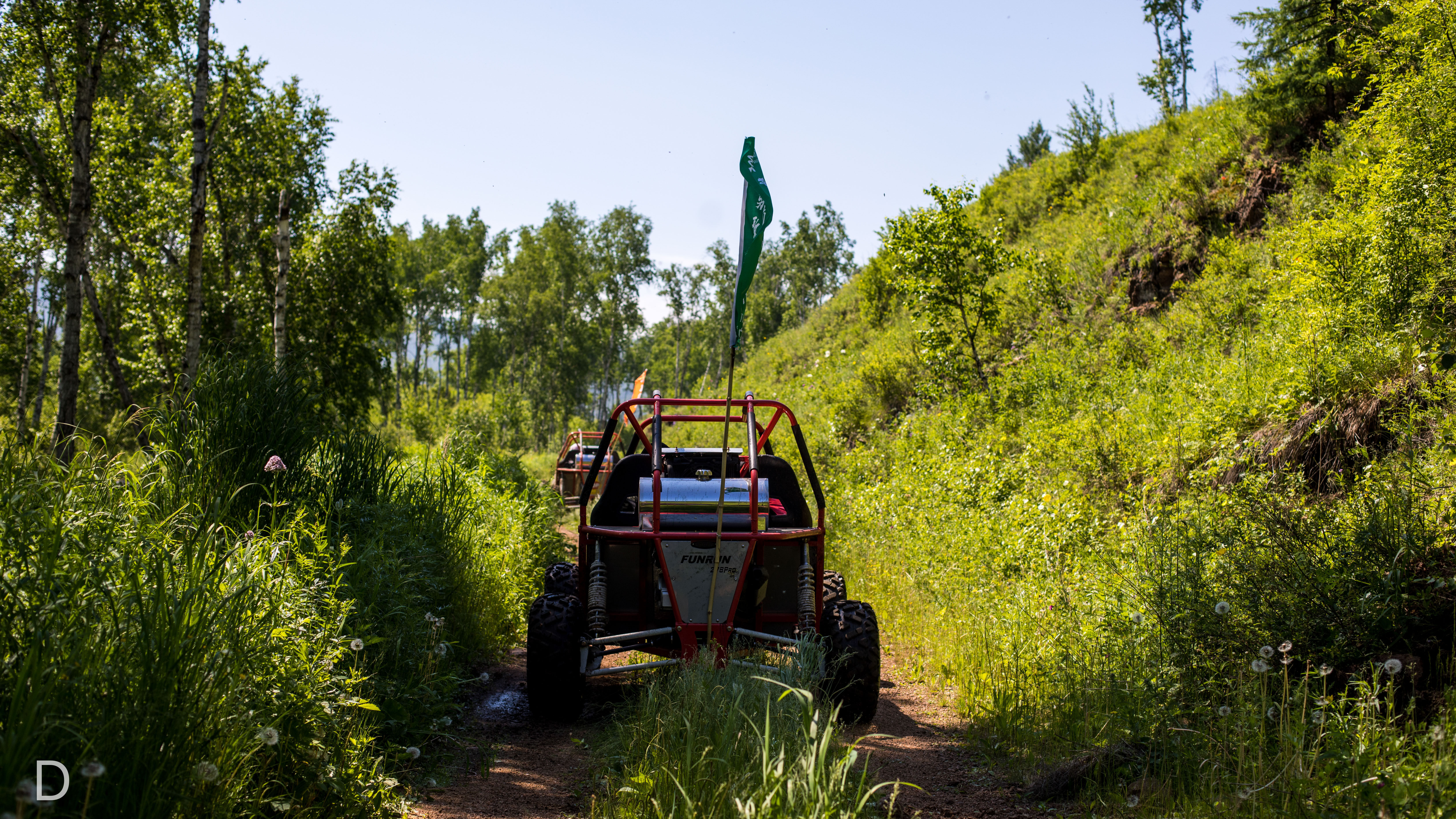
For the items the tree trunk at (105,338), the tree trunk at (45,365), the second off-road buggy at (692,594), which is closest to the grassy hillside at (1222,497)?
the second off-road buggy at (692,594)

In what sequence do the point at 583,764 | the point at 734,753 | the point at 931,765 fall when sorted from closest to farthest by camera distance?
the point at 734,753 < the point at 583,764 < the point at 931,765

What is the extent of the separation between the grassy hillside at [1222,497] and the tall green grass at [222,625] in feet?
10.2

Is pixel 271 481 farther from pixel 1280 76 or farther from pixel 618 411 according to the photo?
pixel 1280 76

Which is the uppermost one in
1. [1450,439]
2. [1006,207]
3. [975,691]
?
[1006,207]

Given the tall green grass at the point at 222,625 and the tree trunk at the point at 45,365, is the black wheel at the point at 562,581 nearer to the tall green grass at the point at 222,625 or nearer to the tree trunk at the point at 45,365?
the tall green grass at the point at 222,625

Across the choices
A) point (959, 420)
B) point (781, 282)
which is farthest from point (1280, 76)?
point (781, 282)

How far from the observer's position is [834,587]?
5875 mm

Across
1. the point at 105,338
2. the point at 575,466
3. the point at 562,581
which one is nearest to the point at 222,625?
the point at 562,581

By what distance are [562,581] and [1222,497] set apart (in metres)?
4.40

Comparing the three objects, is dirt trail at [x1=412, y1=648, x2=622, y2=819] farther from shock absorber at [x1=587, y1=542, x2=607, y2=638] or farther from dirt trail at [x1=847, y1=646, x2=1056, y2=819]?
dirt trail at [x1=847, y1=646, x2=1056, y2=819]

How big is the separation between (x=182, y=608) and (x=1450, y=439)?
21.2 feet

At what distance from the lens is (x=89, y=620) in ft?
8.82

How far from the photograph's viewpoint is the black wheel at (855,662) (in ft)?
15.3

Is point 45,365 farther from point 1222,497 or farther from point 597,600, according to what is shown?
point 1222,497
